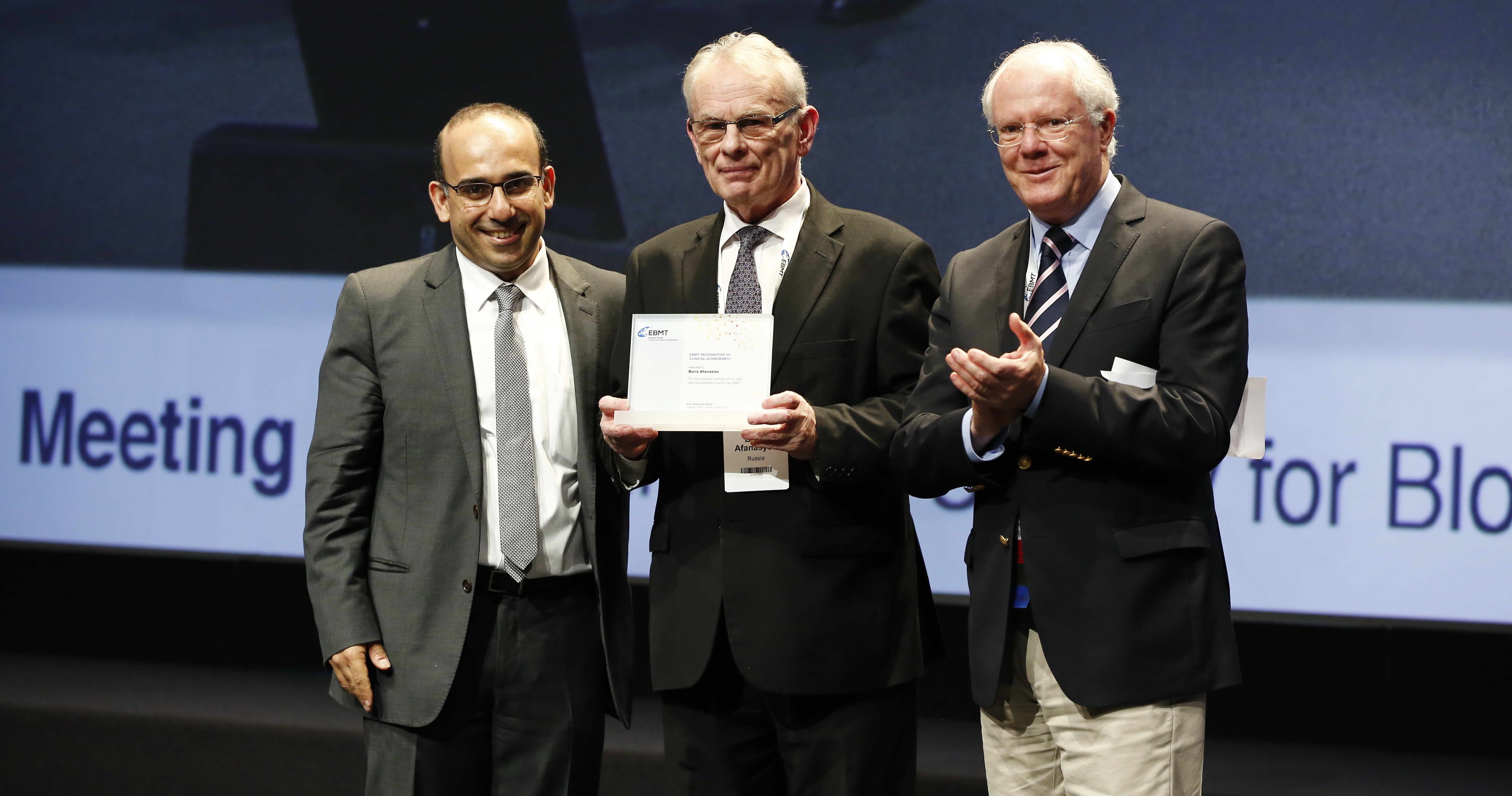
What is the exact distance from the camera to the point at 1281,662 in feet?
13.0

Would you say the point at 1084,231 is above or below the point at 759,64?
below

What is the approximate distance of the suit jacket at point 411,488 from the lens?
2.33 metres

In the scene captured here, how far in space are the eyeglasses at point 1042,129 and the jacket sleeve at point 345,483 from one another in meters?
1.28

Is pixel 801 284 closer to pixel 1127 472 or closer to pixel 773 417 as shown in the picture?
pixel 773 417

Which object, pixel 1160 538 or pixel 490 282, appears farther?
pixel 490 282

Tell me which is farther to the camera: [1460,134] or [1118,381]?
[1460,134]

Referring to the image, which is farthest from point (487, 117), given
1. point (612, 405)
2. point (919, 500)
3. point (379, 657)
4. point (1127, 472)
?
point (919, 500)

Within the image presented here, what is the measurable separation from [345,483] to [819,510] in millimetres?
935

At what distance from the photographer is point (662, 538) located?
7.30 ft

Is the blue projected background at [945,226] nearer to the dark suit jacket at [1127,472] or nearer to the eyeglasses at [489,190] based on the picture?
the eyeglasses at [489,190]

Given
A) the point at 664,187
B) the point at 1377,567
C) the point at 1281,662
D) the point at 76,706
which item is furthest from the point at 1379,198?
the point at 76,706

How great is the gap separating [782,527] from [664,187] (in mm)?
2427

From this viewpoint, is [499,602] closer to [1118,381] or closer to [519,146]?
[519,146]

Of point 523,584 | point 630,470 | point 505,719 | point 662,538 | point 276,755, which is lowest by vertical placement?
point 276,755
